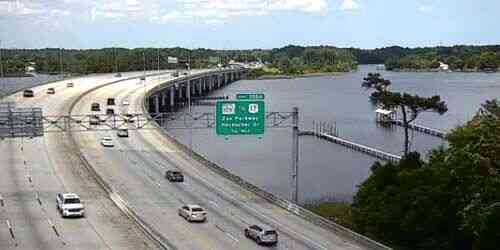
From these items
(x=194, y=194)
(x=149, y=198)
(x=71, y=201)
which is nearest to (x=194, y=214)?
(x=71, y=201)

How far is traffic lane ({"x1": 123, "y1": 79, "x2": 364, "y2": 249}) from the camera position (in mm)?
36156

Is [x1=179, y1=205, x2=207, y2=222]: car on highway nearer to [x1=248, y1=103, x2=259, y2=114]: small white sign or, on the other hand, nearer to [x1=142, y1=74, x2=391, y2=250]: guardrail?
[x1=142, y1=74, x2=391, y2=250]: guardrail

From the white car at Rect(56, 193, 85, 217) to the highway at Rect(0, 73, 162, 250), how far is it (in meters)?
0.40

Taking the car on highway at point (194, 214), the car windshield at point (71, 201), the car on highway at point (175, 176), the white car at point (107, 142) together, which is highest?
the car windshield at point (71, 201)

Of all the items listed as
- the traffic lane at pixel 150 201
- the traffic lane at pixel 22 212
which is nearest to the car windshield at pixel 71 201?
the traffic lane at pixel 22 212

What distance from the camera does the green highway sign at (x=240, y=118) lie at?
1879 inches

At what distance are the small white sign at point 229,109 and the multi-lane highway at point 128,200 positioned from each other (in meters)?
5.46

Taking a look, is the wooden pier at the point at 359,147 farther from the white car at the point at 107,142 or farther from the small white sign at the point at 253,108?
the white car at the point at 107,142

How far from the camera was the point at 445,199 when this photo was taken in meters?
36.3

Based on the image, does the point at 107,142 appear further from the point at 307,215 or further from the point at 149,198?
the point at 307,215

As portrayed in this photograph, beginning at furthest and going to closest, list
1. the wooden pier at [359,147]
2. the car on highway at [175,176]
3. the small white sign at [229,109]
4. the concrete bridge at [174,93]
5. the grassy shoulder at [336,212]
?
the concrete bridge at [174,93], the wooden pier at [359,147], the car on highway at [175,176], the small white sign at [229,109], the grassy shoulder at [336,212]

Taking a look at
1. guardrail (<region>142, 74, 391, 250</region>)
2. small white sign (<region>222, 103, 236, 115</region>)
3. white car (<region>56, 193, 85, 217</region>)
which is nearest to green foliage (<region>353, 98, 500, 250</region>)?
guardrail (<region>142, 74, 391, 250</region>)

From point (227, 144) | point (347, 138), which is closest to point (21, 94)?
point (227, 144)

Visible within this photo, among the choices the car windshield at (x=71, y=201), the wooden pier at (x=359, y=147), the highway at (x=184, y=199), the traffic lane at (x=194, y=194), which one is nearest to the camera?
the highway at (x=184, y=199)
